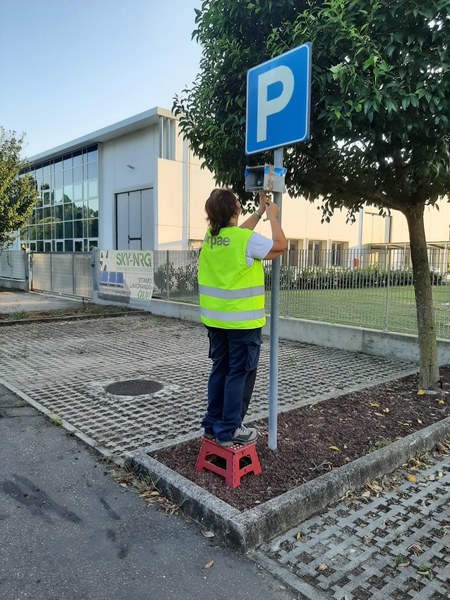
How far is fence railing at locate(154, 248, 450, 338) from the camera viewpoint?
7098 millimetres

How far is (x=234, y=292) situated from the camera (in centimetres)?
322

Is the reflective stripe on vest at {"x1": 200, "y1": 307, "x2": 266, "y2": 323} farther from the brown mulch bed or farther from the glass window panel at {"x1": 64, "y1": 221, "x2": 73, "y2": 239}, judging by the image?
the glass window panel at {"x1": 64, "y1": 221, "x2": 73, "y2": 239}

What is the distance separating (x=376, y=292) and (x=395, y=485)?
4760 mm

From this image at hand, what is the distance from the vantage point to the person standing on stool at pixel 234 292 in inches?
126

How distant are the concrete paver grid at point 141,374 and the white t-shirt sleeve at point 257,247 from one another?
2.04 meters

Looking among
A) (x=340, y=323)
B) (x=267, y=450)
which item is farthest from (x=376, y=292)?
(x=267, y=450)

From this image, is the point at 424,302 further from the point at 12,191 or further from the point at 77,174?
the point at 77,174

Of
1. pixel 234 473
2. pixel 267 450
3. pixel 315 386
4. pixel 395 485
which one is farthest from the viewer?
pixel 315 386

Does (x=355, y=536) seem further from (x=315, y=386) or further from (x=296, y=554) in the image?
(x=315, y=386)

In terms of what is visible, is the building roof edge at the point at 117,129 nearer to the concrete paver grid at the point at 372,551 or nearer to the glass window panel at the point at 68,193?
the glass window panel at the point at 68,193

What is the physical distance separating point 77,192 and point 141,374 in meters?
21.1

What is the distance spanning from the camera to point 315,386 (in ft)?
19.9

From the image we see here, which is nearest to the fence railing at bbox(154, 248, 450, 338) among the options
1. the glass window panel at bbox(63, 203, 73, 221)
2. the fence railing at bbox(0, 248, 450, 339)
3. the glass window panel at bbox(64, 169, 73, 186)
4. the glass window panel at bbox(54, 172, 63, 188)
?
the fence railing at bbox(0, 248, 450, 339)

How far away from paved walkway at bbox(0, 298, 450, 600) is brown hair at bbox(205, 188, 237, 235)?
76.7 inches
